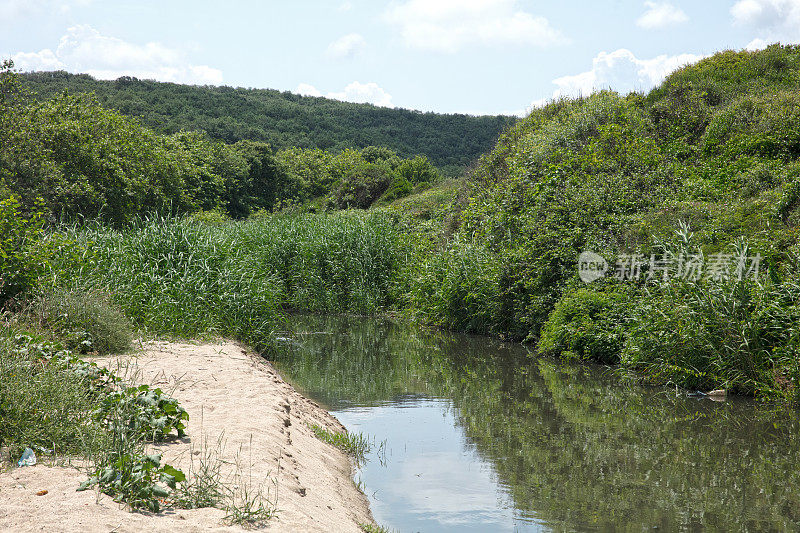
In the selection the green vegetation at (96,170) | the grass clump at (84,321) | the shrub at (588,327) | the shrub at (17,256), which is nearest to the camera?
the grass clump at (84,321)

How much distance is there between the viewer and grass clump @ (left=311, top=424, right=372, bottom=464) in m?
6.87

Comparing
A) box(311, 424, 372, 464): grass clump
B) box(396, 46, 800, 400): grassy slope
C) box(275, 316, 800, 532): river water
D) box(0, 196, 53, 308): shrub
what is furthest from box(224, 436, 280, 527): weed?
box(396, 46, 800, 400): grassy slope

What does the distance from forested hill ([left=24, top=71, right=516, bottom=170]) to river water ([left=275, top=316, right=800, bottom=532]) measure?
49.4m

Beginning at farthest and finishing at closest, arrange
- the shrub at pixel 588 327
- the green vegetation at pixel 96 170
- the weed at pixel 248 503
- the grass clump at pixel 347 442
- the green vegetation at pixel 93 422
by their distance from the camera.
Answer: the green vegetation at pixel 96 170 → the shrub at pixel 588 327 → the grass clump at pixel 347 442 → the green vegetation at pixel 93 422 → the weed at pixel 248 503

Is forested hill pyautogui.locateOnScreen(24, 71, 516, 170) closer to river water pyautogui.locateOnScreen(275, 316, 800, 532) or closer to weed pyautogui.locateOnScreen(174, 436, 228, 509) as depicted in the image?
river water pyautogui.locateOnScreen(275, 316, 800, 532)

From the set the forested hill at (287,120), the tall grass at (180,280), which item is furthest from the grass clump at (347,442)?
the forested hill at (287,120)

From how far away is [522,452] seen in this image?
6.86 m

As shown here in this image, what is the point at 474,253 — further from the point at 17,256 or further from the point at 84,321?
the point at 17,256

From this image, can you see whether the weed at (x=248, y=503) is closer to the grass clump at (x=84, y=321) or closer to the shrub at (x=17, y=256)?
the grass clump at (x=84, y=321)

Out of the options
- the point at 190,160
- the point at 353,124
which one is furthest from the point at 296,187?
the point at 353,124

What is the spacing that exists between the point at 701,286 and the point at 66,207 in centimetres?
1832

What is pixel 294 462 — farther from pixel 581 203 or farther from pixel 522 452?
pixel 581 203

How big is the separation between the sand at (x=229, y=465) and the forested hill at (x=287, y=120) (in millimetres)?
50744

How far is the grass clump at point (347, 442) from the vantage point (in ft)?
22.5
